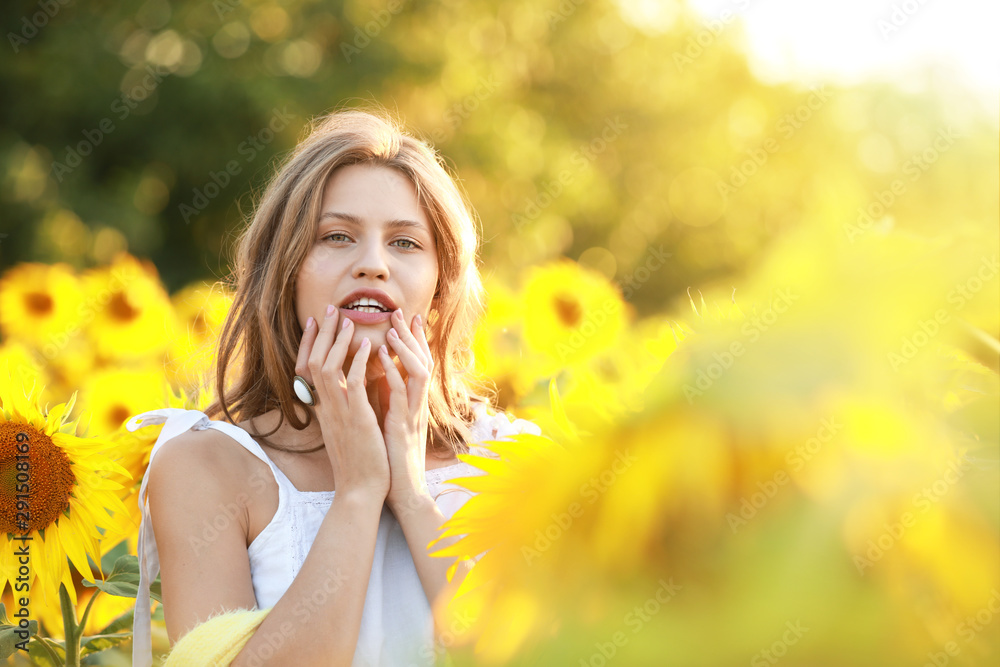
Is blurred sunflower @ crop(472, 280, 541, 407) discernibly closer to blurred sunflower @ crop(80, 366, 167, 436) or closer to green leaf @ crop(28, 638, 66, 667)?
blurred sunflower @ crop(80, 366, 167, 436)

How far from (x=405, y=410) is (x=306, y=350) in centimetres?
19

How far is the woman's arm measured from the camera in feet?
3.95

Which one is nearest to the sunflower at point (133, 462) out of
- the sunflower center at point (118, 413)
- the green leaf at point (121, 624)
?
the green leaf at point (121, 624)

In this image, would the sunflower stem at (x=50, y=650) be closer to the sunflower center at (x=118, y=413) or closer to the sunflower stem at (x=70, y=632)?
the sunflower stem at (x=70, y=632)

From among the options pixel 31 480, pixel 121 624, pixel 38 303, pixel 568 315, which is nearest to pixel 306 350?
pixel 31 480

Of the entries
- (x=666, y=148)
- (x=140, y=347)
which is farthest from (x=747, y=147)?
(x=140, y=347)

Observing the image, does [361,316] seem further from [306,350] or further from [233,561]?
[233,561]

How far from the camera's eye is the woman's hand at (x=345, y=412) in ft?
4.48

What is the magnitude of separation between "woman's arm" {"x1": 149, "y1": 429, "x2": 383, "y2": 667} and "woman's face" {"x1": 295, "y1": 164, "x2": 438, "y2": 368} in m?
0.29

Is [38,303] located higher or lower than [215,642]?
lower

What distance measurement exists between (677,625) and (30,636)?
123 centimetres

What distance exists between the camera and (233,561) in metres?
1.33

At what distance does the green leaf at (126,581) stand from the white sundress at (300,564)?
1.1 inches

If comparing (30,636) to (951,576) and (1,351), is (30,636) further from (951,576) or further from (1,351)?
(951,576)
